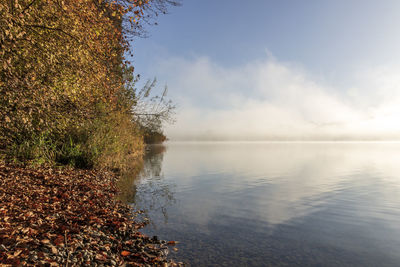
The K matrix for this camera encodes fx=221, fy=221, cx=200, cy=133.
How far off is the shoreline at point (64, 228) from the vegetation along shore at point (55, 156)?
3 cm

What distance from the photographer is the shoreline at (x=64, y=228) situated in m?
5.29

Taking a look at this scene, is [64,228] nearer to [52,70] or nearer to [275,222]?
[52,70]

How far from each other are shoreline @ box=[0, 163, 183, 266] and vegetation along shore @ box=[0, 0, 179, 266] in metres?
0.03

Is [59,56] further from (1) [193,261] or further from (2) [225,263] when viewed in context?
(2) [225,263]

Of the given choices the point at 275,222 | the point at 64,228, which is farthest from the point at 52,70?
the point at 275,222

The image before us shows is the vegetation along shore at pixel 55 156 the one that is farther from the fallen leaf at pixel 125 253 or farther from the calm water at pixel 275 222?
the calm water at pixel 275 222

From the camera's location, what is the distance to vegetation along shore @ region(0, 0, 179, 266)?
5.94 meters

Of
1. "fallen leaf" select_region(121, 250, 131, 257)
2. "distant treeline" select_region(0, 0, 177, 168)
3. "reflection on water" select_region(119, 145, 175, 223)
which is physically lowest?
"reflection on water" select_region(119, 145, 175, 223)

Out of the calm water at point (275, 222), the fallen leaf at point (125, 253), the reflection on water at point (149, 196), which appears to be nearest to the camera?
the fallen leaf at point (125, 253)

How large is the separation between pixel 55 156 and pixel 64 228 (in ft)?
39.2

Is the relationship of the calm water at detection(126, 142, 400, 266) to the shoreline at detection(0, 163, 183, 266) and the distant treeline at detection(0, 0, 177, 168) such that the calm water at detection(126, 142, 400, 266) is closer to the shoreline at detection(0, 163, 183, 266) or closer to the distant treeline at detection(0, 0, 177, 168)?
the shoreline at detection(0, 163, 183, 266)

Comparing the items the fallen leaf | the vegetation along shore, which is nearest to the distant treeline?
the vegetation along shore

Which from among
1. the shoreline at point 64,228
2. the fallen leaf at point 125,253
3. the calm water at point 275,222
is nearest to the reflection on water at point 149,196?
the calm water at point 275,222

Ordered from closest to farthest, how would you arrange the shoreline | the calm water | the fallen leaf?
1. the shoreline
2. the fallen leaf
3. the calm water
